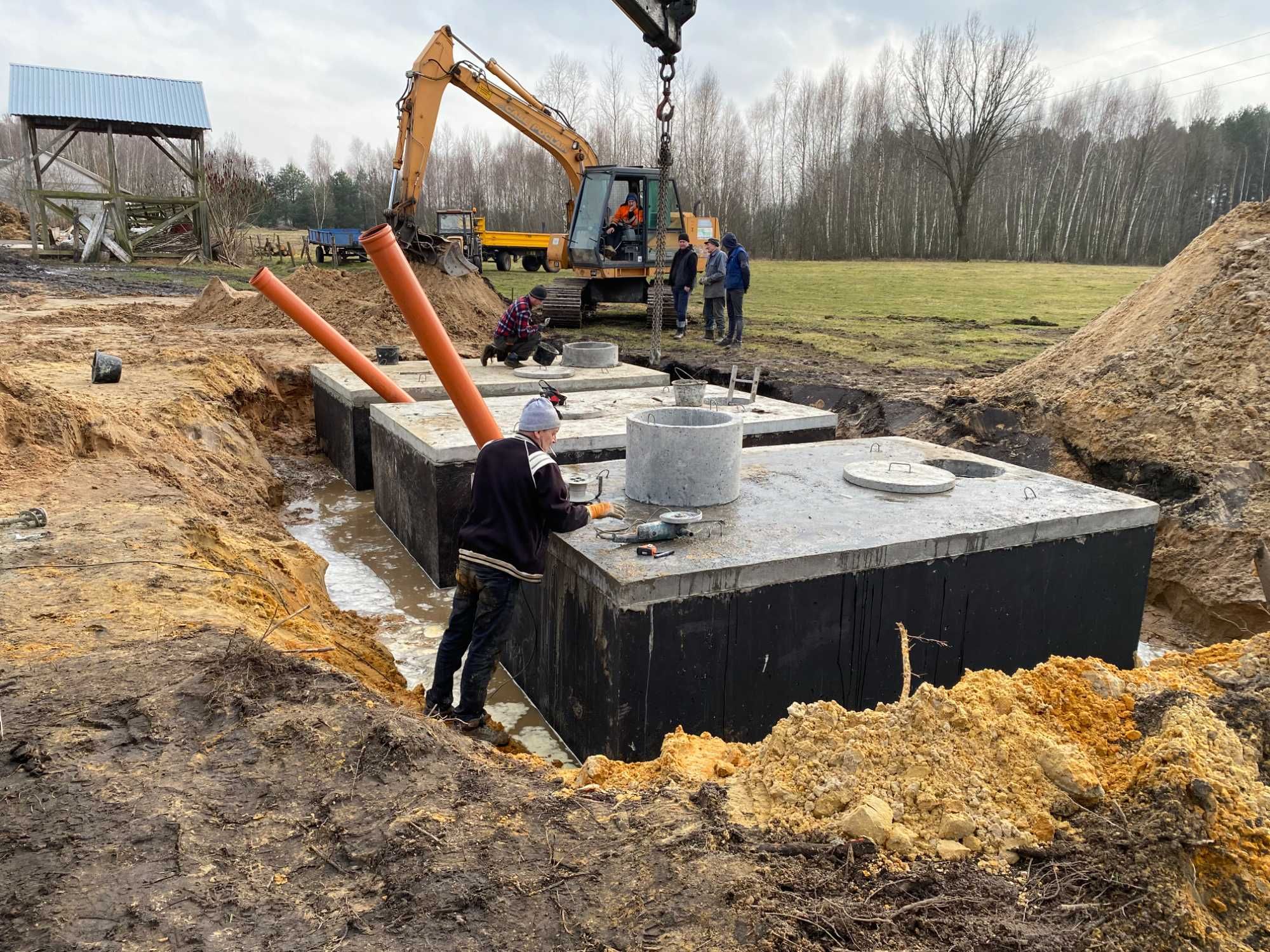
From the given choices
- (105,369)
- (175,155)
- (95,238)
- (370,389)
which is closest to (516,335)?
(370,389)

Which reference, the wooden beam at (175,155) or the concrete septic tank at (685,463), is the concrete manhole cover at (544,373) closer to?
the concrete septic tank at (685,463)

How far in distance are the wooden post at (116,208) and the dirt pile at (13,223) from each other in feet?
43.4

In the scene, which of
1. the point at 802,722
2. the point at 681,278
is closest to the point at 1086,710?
the point at 802,722

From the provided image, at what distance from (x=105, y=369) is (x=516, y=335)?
14.4ft

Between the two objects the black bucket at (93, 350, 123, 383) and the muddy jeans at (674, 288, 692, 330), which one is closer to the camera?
the black bucket at (93, 350, 123, 383)

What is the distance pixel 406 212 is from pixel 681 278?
16.7ft

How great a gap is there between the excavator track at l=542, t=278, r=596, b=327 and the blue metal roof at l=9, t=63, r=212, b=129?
19.5 m

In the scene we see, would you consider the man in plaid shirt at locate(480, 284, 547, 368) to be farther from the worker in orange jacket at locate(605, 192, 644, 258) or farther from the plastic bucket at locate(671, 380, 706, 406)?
the worker in orange jacket at locate(605, 192, 644, 258)

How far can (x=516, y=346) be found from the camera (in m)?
10.5

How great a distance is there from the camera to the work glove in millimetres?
4895

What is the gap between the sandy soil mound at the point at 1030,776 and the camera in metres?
2.63

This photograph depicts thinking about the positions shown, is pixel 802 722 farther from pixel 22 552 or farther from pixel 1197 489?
pixel 1197 489

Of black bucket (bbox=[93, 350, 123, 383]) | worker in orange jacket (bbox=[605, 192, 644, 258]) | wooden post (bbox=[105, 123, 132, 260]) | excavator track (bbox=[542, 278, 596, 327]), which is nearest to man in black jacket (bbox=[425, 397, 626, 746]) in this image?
black bucket (bbox=[93, 350, 123, 383])

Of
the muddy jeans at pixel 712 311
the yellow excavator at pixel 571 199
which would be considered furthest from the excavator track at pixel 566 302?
the muddy jeans at pixel 712 311
